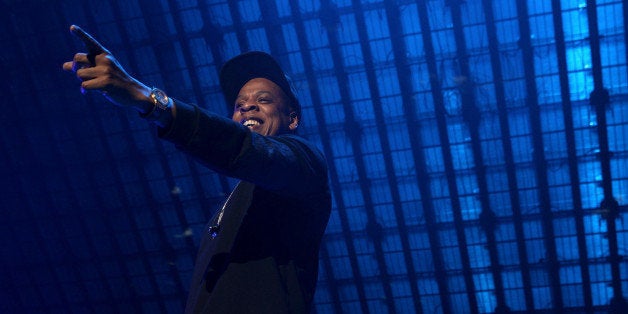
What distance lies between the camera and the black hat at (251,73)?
2.56 m

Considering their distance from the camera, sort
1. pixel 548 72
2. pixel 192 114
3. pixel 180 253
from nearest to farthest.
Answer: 1. pixel 192 114
2. pixel 548 72
3. pixel 180 253

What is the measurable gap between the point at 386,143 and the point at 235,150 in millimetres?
5126

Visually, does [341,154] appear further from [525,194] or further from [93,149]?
[93,149]

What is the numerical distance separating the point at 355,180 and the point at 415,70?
6.69ft

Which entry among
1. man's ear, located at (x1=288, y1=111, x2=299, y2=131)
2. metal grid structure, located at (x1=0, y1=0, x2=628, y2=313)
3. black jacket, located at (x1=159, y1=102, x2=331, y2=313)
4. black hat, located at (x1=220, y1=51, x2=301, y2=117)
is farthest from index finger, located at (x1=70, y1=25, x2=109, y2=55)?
metal grid structure, located at (x1=0, y1=0, x2=628, y2=313)

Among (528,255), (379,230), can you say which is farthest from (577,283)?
(379,230)

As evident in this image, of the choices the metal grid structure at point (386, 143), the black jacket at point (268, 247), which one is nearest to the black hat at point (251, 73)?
the black jacket at point (268, 247)

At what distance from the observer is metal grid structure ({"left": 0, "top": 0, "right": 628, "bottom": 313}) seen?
18.9 ft

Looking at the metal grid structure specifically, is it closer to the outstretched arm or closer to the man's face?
the man's face

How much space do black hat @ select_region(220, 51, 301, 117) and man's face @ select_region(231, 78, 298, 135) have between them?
4cm

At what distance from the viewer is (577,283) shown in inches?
259

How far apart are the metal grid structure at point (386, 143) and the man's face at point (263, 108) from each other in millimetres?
3693

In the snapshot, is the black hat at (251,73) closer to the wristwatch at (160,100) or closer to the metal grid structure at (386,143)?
the wristwatch at (160,100)

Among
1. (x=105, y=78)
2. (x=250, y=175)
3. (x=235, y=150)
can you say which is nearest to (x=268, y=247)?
(x=250, y=175)
